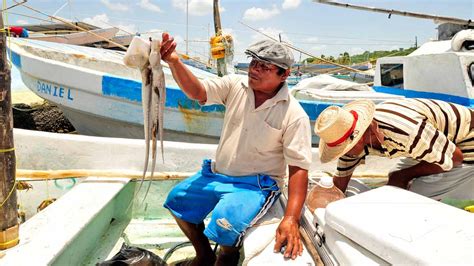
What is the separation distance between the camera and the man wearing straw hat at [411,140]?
2375 millimetres

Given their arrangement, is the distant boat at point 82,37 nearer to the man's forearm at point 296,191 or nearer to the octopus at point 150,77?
the octopus at point 150,77

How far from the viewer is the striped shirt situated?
235 cm

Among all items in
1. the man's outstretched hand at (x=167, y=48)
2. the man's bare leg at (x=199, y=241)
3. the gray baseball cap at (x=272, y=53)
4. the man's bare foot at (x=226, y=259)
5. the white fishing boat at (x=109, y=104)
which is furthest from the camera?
the white fishing boat at (x=109, y=104)

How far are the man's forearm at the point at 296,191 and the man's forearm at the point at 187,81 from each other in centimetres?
78

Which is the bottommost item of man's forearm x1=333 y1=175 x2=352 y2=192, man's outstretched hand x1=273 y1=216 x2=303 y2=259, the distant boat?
man's outstretched hand x1=273 y1=216 x2=303 y2=259

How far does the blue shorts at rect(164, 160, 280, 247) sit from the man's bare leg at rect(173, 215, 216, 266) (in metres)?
0.08

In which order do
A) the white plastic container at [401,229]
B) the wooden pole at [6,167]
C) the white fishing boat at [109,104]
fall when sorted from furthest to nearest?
the white fishing boat at [109,104] < the wooden pole at [6,167] < the white plastic container at [401,229]

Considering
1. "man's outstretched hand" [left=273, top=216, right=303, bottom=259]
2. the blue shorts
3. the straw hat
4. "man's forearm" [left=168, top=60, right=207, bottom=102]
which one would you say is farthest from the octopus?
the straw hat

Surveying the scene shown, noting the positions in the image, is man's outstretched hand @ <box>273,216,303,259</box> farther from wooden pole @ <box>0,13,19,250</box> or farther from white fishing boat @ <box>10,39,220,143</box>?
white fishing boat @ <box>10,39,220,143</box>

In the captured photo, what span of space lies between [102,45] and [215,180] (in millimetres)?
21270

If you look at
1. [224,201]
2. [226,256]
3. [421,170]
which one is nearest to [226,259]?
[226,256]

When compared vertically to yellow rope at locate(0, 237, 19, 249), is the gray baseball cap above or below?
above

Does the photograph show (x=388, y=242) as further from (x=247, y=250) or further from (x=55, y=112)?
(x=55, y=112)

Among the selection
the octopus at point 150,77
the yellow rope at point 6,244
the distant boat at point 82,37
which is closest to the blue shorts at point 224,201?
the octopus at point 150,77
